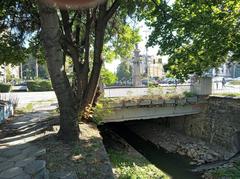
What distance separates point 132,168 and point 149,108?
5.60 metres

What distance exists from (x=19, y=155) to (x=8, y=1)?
17.8ft

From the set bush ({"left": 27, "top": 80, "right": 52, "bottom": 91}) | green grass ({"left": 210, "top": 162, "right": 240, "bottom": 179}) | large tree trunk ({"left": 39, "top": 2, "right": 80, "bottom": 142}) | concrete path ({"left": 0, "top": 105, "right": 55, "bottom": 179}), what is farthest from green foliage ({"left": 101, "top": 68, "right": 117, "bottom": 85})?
bush ({"left": 27, "top": 80, "right": 52, "bottom": 91})

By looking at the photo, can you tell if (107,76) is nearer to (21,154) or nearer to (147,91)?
(147,91)

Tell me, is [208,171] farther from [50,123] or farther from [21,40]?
[21,40]

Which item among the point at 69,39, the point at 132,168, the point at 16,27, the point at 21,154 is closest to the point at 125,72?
the point at 16,27

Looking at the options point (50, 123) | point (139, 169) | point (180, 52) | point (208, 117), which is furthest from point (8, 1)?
point (208, 117)

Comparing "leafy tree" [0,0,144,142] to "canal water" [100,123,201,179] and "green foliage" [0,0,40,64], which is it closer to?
"green foliage" [0,0,40,64]

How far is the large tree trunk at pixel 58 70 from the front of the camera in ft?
23.3

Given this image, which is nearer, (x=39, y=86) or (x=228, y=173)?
(x=228, y=173)

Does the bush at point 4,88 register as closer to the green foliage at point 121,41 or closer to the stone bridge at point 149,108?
the green foliage at point 121,41

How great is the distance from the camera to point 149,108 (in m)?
15.4

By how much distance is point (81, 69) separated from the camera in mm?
10992

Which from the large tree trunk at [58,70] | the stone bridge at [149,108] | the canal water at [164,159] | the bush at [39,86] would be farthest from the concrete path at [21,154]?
the bush at [39,86]

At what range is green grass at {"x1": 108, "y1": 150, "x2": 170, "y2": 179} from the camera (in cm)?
928
